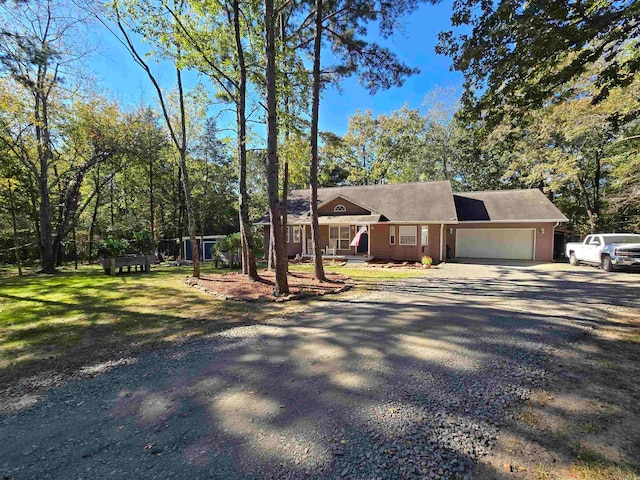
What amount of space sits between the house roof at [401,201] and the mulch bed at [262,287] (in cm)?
890

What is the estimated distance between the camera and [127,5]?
8.73 m

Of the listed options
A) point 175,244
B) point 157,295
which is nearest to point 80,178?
point 175,244

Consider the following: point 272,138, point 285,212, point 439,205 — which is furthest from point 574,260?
point 272,138

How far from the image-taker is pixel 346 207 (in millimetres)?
19422

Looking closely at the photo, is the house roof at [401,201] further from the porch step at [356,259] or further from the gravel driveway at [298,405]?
the gravel driveway at [298,405]

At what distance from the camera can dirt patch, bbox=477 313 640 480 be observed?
2020mm

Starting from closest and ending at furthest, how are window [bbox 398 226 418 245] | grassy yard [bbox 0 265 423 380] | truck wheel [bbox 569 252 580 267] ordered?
grassy yard [bbox 0 265 423 380]
truck wheel [bbox 569 252 580 267]
window [bbox 398 226 418 245]

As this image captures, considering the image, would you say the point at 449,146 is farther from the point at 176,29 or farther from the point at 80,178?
the point at 80,178

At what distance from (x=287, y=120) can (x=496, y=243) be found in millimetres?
15073

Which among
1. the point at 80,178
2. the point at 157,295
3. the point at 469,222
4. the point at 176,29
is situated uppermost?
the point at 176,29

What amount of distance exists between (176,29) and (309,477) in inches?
458

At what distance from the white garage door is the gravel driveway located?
14.5 m

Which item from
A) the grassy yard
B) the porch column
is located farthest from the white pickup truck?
the porch column

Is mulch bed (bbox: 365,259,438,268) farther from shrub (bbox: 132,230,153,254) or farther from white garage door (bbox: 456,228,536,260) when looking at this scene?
shrub (bbox: 132,230,153,254)
